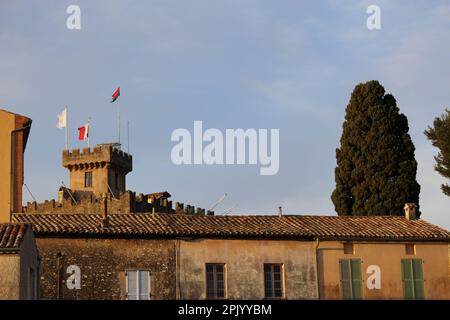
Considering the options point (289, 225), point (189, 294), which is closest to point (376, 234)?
point (289, 225)

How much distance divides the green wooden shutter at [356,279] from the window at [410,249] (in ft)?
7.43

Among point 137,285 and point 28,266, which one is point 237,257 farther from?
point 28,266

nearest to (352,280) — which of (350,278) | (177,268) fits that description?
(350,278)

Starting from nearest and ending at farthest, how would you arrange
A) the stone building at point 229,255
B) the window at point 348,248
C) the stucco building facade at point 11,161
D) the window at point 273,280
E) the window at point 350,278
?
the stucco building facade at point 11,161 < the stone building at point 229,255 < the window at point 273,280 < the window at point 350,278 < the window at point 348,248

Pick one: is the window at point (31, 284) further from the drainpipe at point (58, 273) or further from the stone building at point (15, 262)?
the drainpipe at point (58, 273)

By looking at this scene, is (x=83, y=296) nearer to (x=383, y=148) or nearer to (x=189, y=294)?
(x=189, y=294)

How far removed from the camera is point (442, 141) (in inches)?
2253

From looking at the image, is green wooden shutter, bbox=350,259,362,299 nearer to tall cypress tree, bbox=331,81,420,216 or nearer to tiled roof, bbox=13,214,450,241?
tiled roof, bbox=13,214,450,241

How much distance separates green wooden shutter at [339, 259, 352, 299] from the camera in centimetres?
4347

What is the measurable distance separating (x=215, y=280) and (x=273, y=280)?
7.93ft

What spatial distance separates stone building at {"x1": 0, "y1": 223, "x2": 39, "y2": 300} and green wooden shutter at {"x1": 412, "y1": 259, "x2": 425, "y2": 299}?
16.9 m

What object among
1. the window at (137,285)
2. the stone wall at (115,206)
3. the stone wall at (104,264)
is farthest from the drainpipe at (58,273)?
the stone wall at (115,206)

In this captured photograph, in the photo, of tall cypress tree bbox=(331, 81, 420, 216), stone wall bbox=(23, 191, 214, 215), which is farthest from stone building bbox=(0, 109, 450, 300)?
stone wall bbox=(23, 191, 214, 215)

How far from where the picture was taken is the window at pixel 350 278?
143 feet
